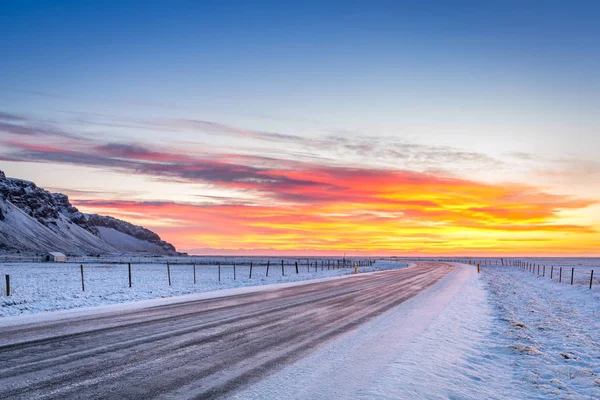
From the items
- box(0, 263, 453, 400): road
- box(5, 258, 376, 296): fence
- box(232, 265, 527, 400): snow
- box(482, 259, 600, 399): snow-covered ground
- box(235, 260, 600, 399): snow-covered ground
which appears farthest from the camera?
box(5, 258, 376, 296): fence

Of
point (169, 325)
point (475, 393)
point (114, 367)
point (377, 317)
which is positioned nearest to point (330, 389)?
point (475, 393)

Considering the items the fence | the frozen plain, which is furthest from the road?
the fence

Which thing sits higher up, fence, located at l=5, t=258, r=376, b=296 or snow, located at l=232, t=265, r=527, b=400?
snow, located at l=232, t=265, r=527, b=400

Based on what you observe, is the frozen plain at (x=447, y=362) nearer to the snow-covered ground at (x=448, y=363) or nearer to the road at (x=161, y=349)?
the snow-covered ground at (x=448, y=363)

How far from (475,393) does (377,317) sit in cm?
757

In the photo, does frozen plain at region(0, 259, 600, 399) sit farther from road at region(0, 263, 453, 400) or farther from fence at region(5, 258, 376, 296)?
fence at region(5, 258, 376, 296)

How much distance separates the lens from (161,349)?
9.12 metres

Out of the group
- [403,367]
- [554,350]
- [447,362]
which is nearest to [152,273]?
[554,350]

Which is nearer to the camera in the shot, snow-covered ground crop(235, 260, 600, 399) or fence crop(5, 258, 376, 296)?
snow-covered ground crop(235, 260, 600, 399)

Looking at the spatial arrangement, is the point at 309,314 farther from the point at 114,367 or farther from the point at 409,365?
the point at 114,367

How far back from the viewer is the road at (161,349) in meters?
6.62

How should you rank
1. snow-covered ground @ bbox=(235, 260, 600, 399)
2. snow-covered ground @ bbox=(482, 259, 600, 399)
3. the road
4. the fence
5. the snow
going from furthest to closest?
the fence → snow-covered ground @ bbox=(482, 259, 600, 399) → snow-covered ground @ bbox=(235, 260, 600, 399) → the snow → the road

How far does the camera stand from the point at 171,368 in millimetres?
7676

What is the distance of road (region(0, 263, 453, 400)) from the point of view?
6.62m
